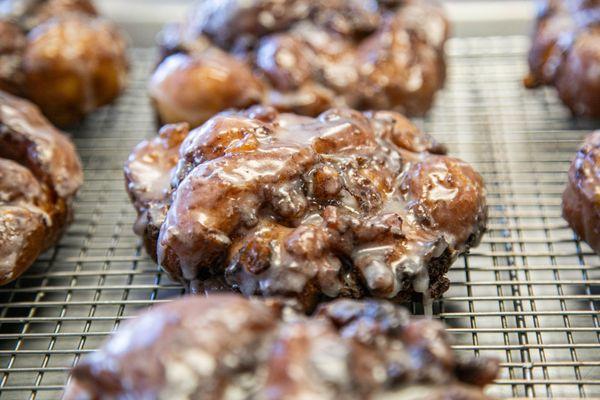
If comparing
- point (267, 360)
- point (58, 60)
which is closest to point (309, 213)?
point (267, 360)

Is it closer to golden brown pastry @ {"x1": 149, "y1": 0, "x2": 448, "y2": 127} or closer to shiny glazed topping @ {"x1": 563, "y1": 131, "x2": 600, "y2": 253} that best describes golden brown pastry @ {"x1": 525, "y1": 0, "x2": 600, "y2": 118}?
golden brown pastry @ {"x1": 149, "y1": 0, "x2": 448, "y2": 127}

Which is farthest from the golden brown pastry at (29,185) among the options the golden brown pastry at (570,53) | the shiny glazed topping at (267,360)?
the golden brown pastry at (570,53)

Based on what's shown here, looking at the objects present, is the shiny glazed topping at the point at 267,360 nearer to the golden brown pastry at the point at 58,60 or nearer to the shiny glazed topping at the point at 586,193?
the shiny glazed topping at the point at 586,193

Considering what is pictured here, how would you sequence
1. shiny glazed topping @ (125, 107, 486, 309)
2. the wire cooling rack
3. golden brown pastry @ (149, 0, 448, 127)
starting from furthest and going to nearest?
golden brown pastry @ (149, 0, 448, 127) → the wire cooling rack → shiny glazed topping @ (125, 107, 486, 309)

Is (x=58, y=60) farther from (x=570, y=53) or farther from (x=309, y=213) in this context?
(x=570, y=53)

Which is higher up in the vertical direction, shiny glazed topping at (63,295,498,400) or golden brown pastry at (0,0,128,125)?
shiny glazed topping at (63,295,498,400)

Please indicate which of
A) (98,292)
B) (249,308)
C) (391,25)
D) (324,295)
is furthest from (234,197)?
(391,25)

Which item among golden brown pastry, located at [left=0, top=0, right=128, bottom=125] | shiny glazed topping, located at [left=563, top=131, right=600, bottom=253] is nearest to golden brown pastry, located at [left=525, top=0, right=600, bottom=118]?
shiny glazed topping, located at [left=563, top=131, right=600, bottom=253]
